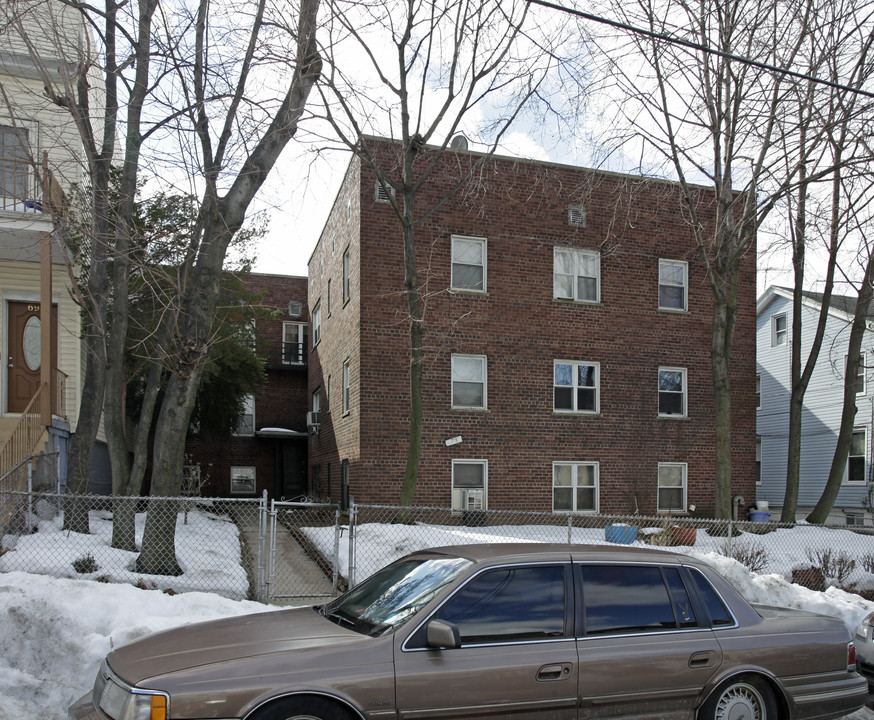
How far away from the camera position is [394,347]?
17484mm

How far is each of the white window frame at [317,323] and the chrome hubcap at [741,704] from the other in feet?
66.7

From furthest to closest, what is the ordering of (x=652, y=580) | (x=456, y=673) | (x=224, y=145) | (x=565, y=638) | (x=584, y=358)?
(x=584, y=358), (x=224, y=145), (x=652, y=580), (x=565, y=638), (x=456, y=673)

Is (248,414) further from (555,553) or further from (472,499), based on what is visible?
(555,553)

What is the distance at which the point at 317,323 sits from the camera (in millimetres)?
25594

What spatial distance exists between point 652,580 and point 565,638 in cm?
79

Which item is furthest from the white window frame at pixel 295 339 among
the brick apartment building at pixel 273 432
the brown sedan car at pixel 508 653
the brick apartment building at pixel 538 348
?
the brown sedan car at pixel 508 653

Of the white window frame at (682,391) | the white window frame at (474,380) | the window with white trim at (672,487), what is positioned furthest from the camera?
the white window frame at (682,391)

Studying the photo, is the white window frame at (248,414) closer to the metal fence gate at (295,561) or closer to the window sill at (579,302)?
the metal fence gate at (295,561)

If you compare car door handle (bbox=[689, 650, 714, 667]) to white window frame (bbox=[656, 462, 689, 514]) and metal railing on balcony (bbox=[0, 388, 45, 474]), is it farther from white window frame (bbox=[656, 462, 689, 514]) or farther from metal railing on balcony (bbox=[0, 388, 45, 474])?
white window frame (bbox=[656, 462, 689, 514])

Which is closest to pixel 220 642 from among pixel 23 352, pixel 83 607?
pixel 83 607

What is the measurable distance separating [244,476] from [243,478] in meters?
0.08

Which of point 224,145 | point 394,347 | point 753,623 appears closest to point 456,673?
point 753,623

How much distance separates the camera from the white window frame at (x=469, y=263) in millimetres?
18031

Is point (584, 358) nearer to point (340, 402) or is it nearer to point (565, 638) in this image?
point (340, 402)
